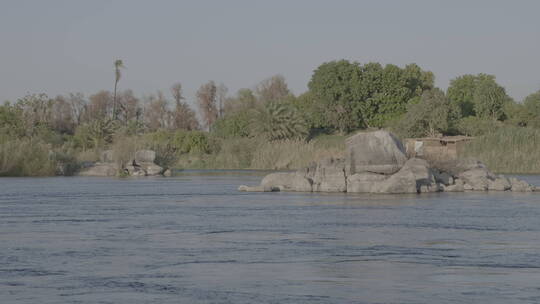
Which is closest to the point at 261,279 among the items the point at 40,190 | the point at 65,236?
the point at 65,236

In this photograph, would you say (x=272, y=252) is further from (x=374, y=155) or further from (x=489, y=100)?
(x=489, y=100)

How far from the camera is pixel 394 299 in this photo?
36.2 ft

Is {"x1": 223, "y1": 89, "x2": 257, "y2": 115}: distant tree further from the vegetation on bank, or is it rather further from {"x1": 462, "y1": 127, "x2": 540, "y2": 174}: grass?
{"x1": 462, "y1": 127, "x2": 540, "y2": 174}: grass

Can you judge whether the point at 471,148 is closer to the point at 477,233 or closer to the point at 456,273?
the point at 477,233

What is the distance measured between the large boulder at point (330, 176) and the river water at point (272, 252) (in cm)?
602

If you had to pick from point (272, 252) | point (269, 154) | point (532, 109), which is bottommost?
point (272, 252)

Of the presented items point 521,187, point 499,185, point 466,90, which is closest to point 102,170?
point 499,185

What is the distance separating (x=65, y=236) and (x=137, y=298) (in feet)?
25.0

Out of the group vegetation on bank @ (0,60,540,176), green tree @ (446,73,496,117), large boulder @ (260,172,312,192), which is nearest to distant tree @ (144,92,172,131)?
vegetation on bank @ (0,60,540,176)

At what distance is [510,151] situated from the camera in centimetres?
5297

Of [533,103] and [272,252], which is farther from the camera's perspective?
[533,103]

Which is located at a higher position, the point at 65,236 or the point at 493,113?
the point at 493,113

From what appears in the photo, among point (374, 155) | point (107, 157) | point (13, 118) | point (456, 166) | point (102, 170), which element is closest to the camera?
point (374, 155)

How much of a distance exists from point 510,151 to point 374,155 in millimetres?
21967
